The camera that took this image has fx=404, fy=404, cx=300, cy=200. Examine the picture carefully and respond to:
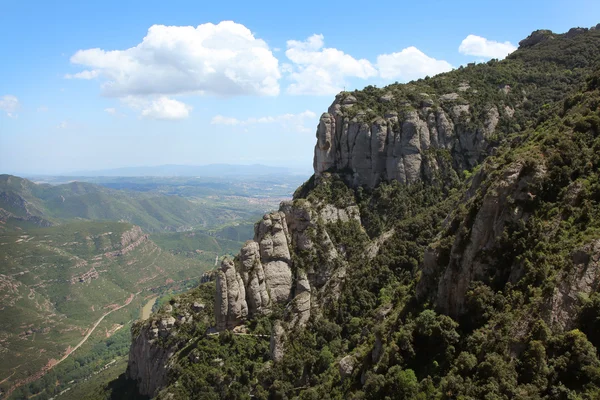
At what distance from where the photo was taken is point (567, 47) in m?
105

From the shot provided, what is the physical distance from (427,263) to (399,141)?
4560cm

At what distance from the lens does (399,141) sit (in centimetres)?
8362

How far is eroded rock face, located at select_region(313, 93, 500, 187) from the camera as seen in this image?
83438 mm

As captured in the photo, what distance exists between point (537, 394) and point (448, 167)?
6219 centimetres

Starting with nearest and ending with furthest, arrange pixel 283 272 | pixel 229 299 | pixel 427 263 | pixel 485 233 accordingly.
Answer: pixel 485 233
pixel 427 263
pixel 229 299
pixel 283 272

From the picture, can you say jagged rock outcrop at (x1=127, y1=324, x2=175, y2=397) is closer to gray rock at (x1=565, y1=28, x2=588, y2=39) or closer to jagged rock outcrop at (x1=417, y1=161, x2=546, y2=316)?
jagged rock outcrop at (x1=417, y1=161, x2=546, y2=316)

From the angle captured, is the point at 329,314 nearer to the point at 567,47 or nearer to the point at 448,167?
the point at 448,167

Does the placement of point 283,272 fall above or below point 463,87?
below

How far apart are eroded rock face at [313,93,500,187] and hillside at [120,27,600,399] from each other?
0.30 metres

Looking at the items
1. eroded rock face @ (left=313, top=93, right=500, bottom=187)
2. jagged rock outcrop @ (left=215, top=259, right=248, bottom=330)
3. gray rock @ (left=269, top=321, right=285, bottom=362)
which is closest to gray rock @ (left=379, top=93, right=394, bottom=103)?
eroded rock face @ (left=313, top=93, right=500, bottom=187)

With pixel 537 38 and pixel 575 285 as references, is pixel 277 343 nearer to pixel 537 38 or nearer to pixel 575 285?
pixel 575 285

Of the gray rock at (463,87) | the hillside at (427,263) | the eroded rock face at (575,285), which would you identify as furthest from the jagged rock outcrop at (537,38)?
the eroded rock face at (575,285)

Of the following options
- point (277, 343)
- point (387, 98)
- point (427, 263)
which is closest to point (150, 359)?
point (277, 343)

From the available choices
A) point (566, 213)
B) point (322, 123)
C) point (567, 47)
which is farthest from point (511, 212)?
point (567, 47)
